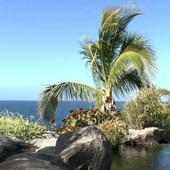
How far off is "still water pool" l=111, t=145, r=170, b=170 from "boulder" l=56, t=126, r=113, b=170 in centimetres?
447

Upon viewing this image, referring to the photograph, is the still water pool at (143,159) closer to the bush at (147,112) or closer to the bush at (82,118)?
the bush at (82,118)

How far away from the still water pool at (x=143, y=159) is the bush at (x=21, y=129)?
315 centimetres

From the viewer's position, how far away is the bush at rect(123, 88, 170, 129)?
2897 cm

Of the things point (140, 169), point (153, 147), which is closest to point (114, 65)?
point (153, 147)

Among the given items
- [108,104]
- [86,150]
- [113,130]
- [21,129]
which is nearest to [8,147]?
[86,150]

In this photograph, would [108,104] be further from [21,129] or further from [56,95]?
[21,129]

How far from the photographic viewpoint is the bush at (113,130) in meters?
22.9

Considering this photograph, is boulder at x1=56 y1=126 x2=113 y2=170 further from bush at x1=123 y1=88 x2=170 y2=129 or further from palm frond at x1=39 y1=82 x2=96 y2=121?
bush at x1=123 y1=88 x2=170 y2=129

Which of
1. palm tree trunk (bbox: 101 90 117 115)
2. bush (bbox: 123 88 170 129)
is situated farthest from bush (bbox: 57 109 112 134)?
bush (bbox: 123 88 170 129)

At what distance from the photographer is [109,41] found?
85.0 ft

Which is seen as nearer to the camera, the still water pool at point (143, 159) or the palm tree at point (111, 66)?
the still water pool at point (143, 159)

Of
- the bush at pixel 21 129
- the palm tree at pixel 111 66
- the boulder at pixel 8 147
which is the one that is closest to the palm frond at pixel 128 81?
the palm tree at pixel 111 66

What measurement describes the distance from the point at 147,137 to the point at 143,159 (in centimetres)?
653

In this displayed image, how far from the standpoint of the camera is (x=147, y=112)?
29125 millimetres
